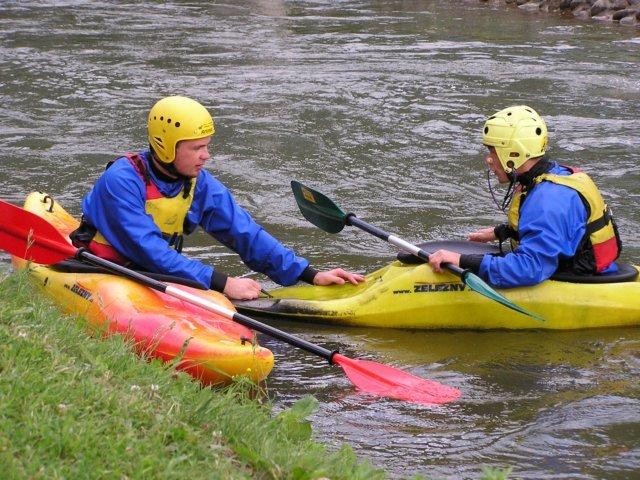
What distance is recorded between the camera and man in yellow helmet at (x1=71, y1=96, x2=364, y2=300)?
233 inches

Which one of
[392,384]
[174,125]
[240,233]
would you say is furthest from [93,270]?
[392,384]

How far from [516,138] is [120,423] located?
3.48 meters

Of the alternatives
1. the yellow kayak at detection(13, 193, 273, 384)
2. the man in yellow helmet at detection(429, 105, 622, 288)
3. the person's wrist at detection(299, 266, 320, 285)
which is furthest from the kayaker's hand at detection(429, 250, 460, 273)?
the yellow kayak at detection(13, 193, 273, 384)

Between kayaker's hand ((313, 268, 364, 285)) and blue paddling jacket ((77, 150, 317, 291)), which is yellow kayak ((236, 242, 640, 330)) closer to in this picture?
kayaker's hand ((313, 268, 364, 285))

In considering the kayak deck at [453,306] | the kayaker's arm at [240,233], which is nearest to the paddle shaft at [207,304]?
the kayaker's arm at [240,233]

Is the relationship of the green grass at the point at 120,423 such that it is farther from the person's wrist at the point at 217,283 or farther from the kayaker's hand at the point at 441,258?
the kayaker's hand at the point at 441,258

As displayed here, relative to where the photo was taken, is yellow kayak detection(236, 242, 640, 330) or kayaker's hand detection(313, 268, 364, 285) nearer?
yellow kayak detection(236, 242, 640, 330)

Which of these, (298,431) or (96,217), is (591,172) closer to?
(96,217)

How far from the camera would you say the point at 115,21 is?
1855 centimetres

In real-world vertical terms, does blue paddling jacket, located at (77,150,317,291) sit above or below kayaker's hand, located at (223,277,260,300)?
above

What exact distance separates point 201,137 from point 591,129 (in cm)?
646

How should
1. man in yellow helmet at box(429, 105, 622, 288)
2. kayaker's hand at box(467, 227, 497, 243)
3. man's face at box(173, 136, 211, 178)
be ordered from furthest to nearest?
kayaker's hand at box(467, 227, 497, 243) → man in yellow helmet at box(429, 105, 622, 288) → man's face at box(173, 136, 211, 178)

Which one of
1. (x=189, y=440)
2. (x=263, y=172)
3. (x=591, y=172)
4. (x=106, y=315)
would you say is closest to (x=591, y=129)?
(x=591, y=172)

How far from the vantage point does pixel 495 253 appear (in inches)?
263
